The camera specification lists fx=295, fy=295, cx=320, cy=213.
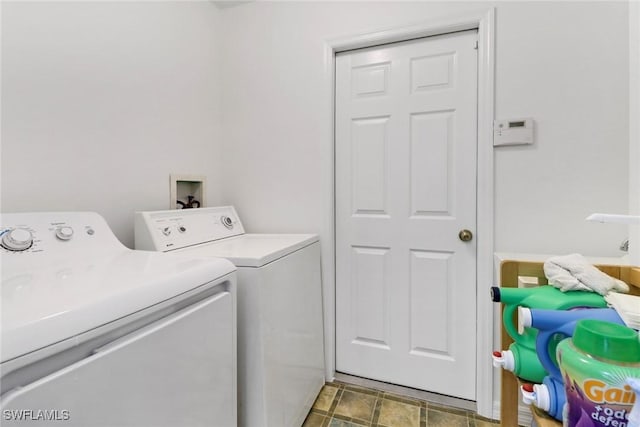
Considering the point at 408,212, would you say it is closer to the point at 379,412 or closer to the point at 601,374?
the point at 379,412

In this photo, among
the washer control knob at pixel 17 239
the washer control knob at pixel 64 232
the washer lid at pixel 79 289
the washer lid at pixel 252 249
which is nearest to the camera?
the washer lid at pixel 79 289

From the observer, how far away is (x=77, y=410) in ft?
1.85

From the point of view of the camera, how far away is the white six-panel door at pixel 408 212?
5.25ft

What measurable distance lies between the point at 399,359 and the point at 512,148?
1.31m

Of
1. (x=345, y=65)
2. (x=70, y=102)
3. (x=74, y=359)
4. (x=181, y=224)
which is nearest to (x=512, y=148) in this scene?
(x=345, y=65)

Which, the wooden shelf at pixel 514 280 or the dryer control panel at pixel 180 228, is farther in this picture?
the dryer control panel at pixel 180 228

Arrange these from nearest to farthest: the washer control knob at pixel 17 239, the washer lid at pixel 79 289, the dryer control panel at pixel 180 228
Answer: the washer lid at pixel 79 289 → the washer control knob at pixel 17 239 → the dryer control panel at pixel 180 228

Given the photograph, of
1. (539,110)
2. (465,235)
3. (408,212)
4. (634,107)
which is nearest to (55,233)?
(408,212)

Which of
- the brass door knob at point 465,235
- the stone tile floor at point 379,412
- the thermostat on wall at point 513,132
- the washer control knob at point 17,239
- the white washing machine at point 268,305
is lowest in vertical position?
the stone tile floor at point 379,412

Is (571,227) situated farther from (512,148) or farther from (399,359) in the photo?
(399,359)

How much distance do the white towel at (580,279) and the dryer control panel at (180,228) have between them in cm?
143

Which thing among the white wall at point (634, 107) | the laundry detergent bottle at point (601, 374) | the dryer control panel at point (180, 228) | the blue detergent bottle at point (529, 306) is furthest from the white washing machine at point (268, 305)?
→ the white wall at point (634, 107)

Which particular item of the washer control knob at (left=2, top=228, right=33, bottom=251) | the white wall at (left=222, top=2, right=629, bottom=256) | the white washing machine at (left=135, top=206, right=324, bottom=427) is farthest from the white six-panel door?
the washer control knob at (left=2, top=228, right=33, bottom=251)

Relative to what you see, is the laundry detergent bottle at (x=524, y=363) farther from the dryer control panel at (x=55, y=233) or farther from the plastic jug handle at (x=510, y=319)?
the dryer control panel at (x=55, y=233)
